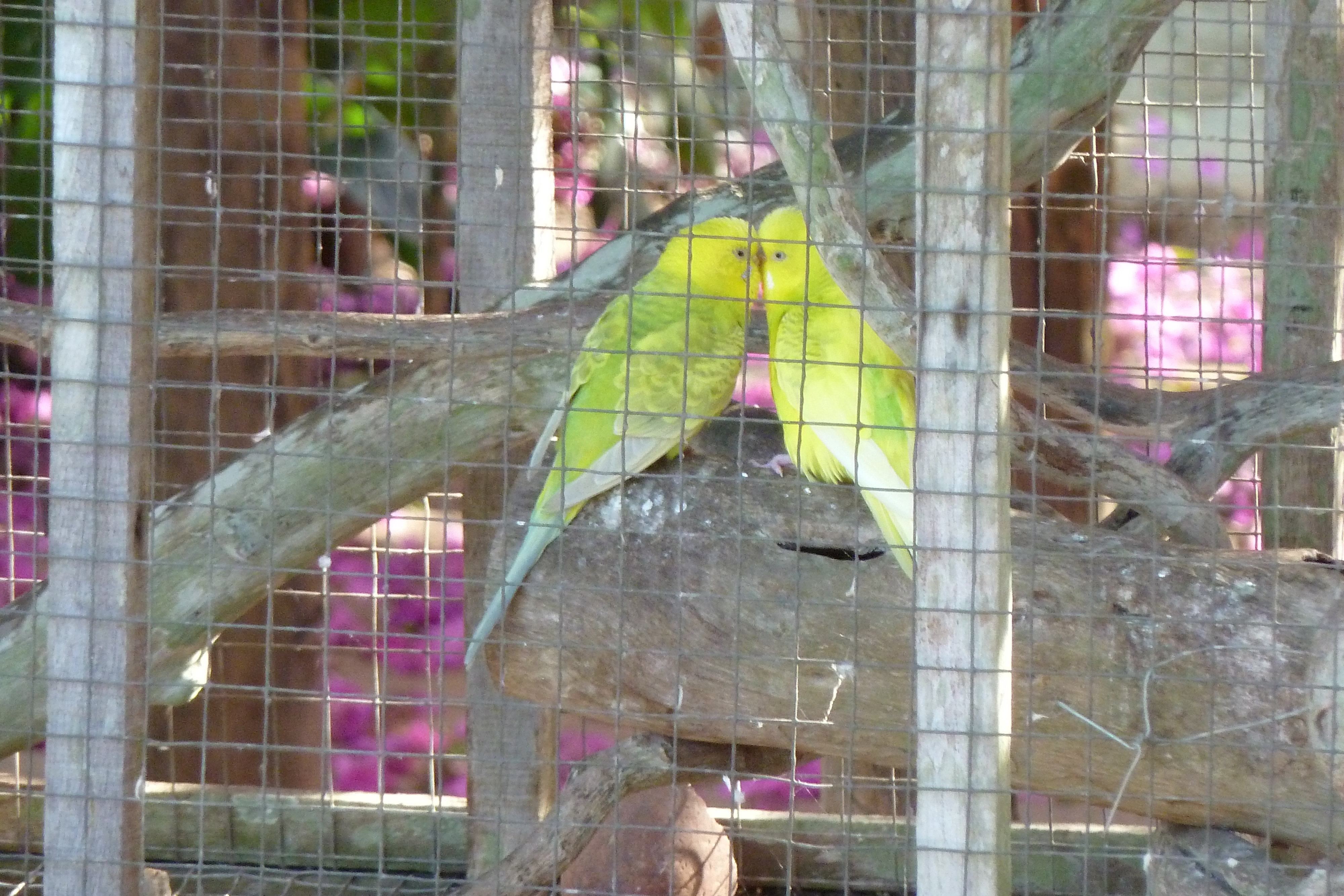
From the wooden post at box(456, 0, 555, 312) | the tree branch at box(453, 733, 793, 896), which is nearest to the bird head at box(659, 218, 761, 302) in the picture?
the wooden post at box(456, 0, 555, 312)

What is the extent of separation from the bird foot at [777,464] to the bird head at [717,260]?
301mm

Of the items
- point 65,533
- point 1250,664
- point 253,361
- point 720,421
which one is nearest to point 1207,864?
point 1250,664

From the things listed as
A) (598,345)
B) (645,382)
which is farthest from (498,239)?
(645,382)

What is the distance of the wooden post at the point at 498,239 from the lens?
2.48 m

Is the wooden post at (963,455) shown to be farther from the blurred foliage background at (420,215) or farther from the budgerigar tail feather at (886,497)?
the blurred foliage background at (420,215)

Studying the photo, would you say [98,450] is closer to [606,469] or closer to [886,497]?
[606,469]

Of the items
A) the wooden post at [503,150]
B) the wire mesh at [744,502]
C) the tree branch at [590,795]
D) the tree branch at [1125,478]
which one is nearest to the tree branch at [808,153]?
the wire mesh at [744,502]

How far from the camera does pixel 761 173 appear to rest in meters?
2.43

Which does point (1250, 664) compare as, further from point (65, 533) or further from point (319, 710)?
point (319, 710)

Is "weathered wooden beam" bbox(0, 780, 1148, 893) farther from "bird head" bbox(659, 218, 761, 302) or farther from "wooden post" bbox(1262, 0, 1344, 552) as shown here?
"bird head" bbox(659, 218, 761, 302)

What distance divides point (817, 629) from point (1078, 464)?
58 cm

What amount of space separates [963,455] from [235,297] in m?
2.57

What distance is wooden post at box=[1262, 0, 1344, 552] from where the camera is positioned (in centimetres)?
247

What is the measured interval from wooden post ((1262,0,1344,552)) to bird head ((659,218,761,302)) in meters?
0.99
